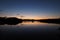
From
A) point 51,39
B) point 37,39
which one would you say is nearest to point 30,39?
point 37,39

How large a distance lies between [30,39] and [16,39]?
7.60 ft

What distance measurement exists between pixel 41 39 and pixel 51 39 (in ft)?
5.51

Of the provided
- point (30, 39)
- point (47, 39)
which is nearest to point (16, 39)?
point (30, 39)

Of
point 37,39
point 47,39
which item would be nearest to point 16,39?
→ point 37,39

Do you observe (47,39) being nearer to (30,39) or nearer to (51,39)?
(51,39)

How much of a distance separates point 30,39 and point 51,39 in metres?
3.51

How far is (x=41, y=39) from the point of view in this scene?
15.6m

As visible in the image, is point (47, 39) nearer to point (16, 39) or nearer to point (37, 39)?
point (37, 39)

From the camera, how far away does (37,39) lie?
1556 centimetres

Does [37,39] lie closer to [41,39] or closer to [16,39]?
[41,39]

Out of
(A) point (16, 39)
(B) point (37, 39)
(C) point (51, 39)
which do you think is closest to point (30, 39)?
(B) point (37, 39)

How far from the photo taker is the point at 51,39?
618 inches

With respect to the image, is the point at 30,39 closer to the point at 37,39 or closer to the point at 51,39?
the point at 37,39

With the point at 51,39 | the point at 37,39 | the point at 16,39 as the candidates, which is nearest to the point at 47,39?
the point at 51,39
